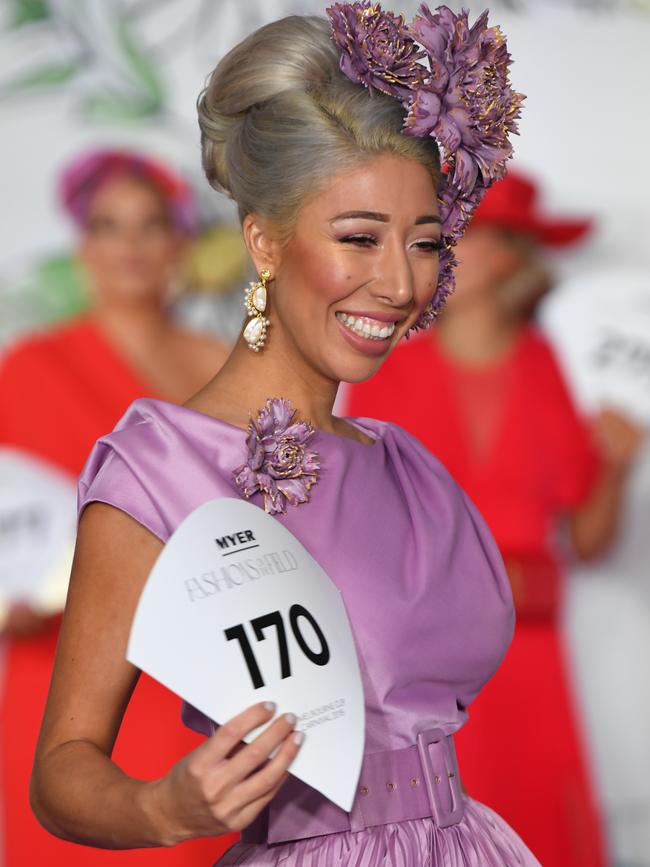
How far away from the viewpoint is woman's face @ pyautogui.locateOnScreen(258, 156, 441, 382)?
1.51m

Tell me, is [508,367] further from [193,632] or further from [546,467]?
[193,632]

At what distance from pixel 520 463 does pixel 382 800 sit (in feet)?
8.61

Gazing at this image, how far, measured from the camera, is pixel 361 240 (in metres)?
1.52

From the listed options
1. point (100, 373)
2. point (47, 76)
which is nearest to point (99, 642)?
point (100, 373)

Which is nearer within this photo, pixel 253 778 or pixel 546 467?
pixel 253 778

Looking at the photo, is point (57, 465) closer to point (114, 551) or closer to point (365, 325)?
point (365, 325)

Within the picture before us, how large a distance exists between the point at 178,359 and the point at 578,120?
1430 mm

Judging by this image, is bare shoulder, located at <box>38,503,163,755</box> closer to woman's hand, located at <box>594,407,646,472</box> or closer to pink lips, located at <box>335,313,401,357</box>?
pink lips, located at <box>335,313,401,357</box>

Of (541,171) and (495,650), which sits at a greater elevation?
(541,171)

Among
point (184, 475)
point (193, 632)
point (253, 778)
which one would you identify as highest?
point (184, 475)

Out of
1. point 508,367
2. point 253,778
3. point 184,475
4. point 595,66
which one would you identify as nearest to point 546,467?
point 508,367

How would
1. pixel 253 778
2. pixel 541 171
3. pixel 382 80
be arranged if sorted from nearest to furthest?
1. pixel 253 778
2. pixel 382 80
3. pixel 541 171

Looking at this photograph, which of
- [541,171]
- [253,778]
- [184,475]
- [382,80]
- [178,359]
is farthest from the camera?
[541,171]

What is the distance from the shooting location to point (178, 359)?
155 inches
